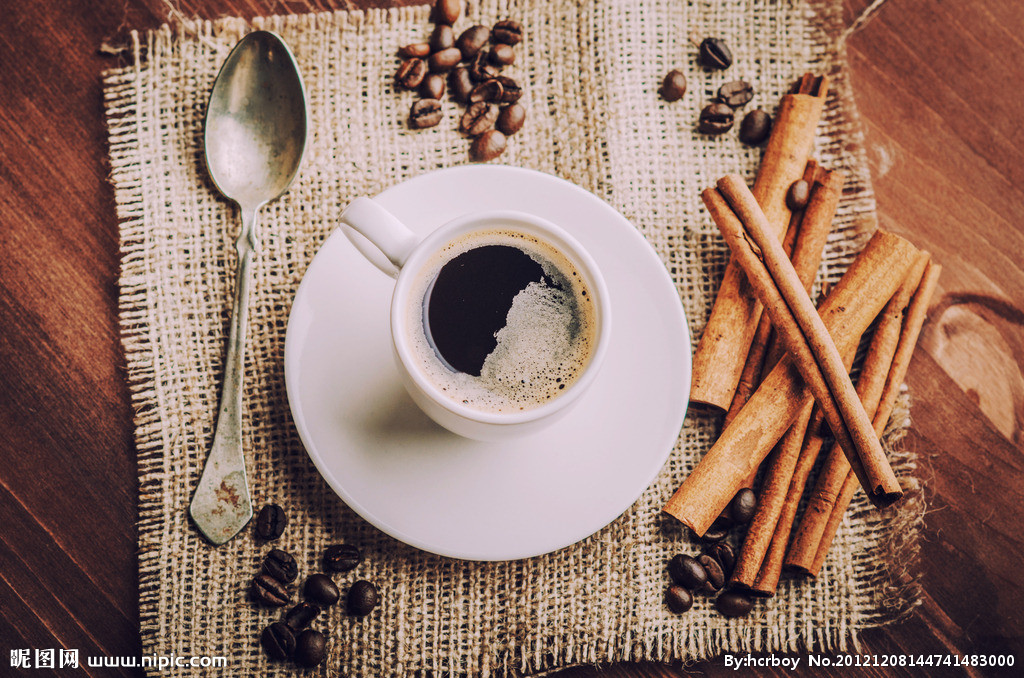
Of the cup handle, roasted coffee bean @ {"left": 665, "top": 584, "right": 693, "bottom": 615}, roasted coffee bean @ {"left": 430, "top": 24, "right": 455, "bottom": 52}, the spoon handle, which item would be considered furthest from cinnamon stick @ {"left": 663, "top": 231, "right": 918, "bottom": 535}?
roasted coffee bean @ {"left": 430, "top": 24, "right": 455, "bottom": 52}

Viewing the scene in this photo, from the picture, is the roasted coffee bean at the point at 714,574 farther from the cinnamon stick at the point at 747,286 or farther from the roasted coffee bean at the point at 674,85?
the roasted coffee bean at the point at 674,85

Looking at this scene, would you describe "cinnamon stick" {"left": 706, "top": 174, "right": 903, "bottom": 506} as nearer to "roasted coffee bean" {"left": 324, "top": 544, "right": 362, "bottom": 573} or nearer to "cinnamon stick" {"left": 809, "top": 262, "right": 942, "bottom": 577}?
"cinnamon stick" {"left": 809, "top": 262, "right": 942, "bottom": 577}

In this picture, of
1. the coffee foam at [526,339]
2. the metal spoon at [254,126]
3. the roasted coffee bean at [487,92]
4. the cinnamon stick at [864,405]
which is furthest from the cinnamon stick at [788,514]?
the metal spoon at [254,126]

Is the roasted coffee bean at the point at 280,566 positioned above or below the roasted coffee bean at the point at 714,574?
below

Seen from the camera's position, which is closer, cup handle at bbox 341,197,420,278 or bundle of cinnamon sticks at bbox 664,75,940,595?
cup handle at bbox 341,197,420,278

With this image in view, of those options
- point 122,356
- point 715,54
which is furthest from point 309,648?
point 715,54

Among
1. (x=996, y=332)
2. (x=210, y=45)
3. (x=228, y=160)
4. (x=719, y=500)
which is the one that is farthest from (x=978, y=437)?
(x=210, y=45)

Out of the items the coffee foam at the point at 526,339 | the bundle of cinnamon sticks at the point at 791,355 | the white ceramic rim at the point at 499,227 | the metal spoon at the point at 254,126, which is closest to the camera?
the white ceramic rim at the point at 499,227
